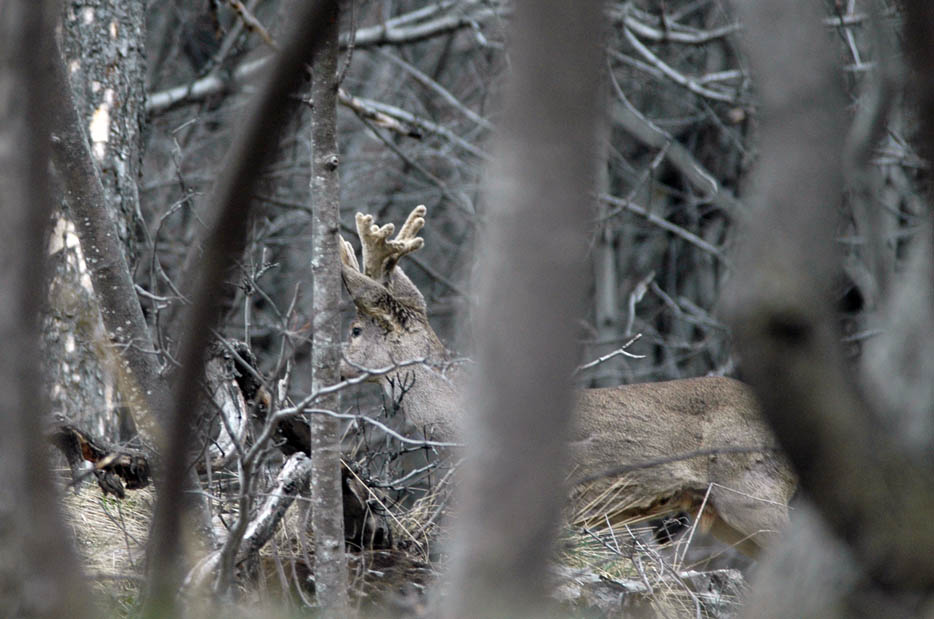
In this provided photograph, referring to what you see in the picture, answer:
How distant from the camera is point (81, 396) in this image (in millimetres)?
5645

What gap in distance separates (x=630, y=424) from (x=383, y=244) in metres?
1.90

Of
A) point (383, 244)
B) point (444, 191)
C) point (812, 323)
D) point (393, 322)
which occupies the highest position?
point (812, 323)

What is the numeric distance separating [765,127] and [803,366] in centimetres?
36

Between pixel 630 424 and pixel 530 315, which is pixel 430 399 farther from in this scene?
Answer: pixel 530 315

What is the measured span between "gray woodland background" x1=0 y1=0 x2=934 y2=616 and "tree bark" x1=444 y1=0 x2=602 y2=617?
0.04 metres

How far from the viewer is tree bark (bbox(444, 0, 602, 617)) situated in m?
1.24

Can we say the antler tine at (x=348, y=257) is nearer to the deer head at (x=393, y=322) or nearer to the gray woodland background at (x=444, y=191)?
the deer head at (x=393, y=322)


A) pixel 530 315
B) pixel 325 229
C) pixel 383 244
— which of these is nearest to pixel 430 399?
pixel 383 244

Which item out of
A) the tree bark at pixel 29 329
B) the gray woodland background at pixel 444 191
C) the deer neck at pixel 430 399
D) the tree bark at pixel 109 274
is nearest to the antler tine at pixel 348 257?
the gray woodland background at pixel 444 191

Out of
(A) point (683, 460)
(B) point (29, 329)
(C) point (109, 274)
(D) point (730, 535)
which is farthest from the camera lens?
(D) point (730, 535)

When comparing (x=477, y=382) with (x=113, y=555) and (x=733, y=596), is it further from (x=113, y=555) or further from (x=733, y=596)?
(x=733, y=596)

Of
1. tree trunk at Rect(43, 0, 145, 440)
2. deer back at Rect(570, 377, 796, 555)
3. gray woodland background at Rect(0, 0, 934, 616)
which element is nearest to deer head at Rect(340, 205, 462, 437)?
gray woodland background at Rect(0, 0, 934, 616)

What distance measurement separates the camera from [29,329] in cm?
142

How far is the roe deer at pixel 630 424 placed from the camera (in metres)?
5.80
